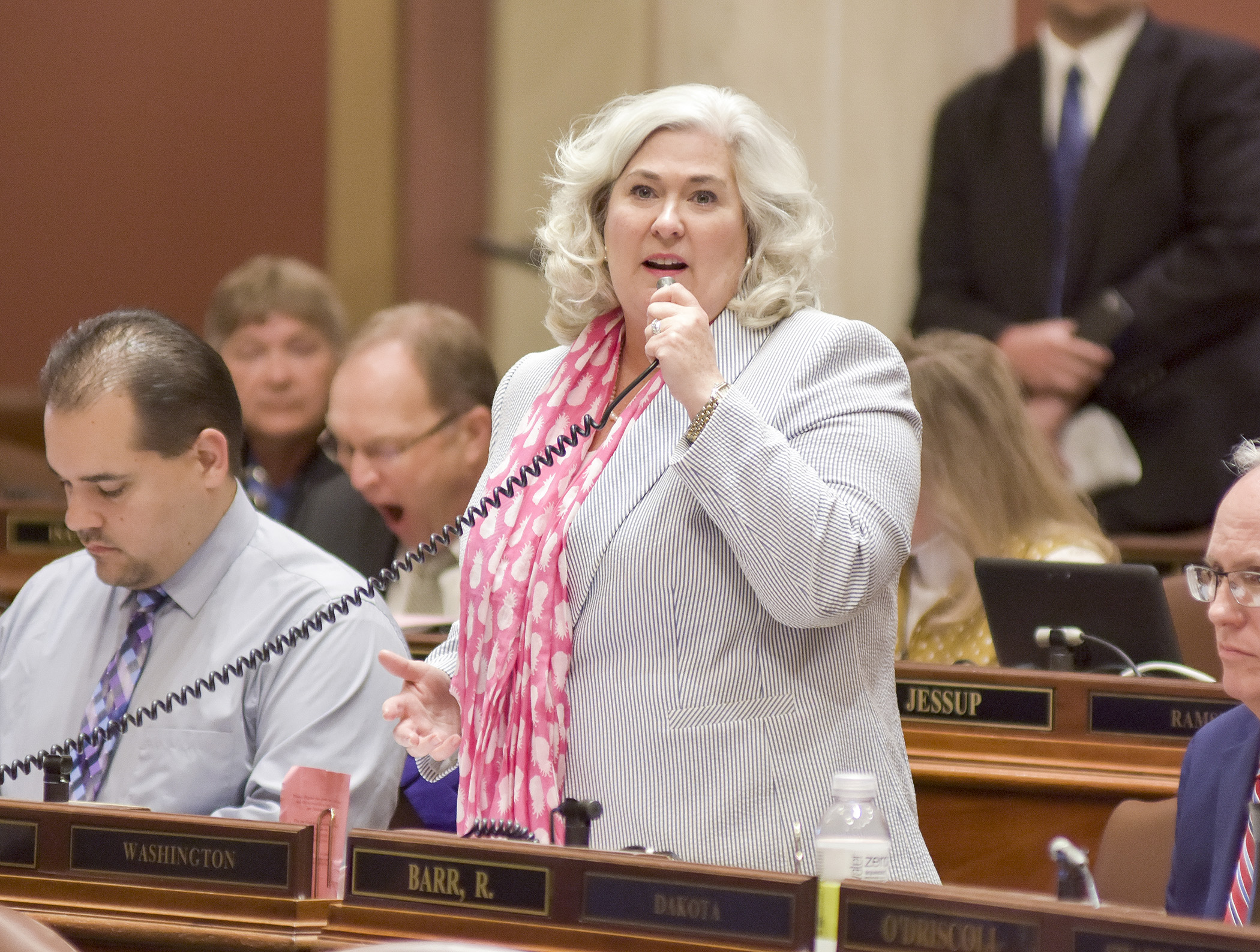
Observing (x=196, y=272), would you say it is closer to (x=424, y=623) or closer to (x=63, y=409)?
(x=424, y=623)

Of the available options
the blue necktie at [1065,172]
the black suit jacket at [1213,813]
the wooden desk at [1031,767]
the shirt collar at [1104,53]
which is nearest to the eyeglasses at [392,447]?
the wooden desk at [1031,767]

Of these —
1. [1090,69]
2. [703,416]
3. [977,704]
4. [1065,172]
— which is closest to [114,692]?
[703,416]

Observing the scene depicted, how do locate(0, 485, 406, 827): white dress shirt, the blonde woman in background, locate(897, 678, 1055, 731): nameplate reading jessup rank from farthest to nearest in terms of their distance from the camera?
1. the blonde woman in background
2. locate(897, 678, 1055, 731): nameplate reading jessup
3. locate(0, 485, 406, 827): white dress shirt

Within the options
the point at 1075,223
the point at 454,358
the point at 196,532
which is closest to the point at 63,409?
the point at 196,532

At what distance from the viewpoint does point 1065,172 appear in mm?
4262

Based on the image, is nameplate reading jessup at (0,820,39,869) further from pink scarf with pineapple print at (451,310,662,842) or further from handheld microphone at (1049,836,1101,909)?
handheld microphone at (1049,836,1101,909)

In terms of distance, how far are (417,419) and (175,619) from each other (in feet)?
3.26

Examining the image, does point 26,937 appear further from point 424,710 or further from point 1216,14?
point 1216,14

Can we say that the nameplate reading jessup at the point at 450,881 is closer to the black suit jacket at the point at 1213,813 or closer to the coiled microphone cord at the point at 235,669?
the coiled microphone cord at the point at 235,669

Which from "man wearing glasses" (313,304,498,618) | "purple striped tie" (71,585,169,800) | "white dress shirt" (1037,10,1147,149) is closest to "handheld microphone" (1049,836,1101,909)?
"purple striped tie" (71,585,169,800)

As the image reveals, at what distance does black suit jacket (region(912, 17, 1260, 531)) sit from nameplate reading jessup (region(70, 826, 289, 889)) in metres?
2.81

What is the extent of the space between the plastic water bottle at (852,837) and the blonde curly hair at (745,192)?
1.83 ft

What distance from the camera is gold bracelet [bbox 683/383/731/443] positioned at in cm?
183

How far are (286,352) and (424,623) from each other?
126cm
